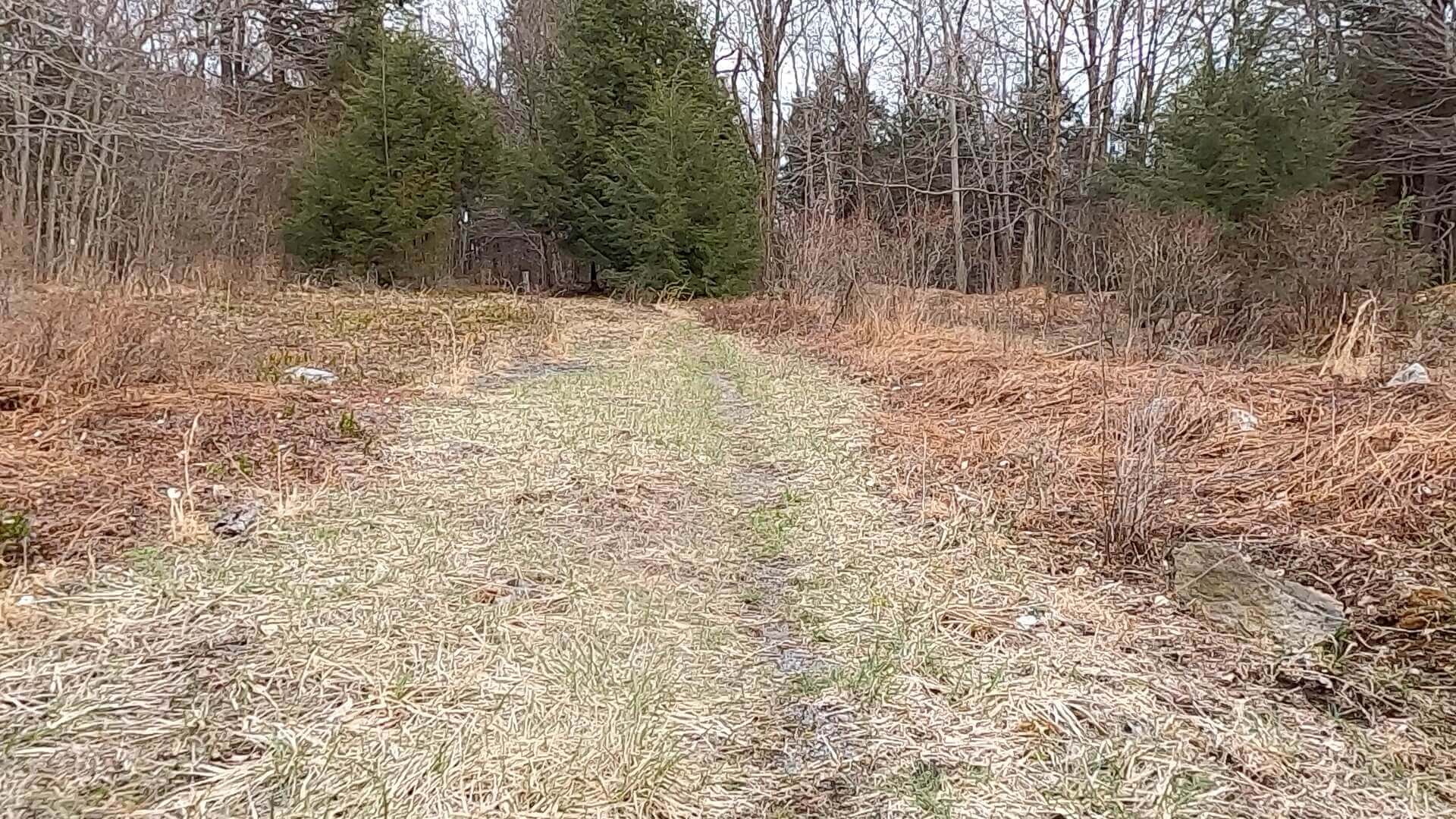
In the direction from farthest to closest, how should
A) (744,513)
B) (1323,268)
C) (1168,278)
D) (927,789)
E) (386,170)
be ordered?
1. (386,170)
2. (1168,278)
3. (1323,268)
4. (744,513)
5. (927,789)

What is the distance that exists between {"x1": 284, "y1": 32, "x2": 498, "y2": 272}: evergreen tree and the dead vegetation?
12.9ft

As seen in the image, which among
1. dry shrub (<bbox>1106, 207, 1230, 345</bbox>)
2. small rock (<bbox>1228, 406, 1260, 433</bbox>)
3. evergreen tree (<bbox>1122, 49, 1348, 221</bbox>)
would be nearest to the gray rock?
small rock (<bbox>1228, 406, 1260, 433</bbox>)

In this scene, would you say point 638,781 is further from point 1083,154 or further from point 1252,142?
point 1083,154

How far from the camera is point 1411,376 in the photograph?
3707 mm

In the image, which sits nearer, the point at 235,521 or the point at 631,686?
the point at 631,686

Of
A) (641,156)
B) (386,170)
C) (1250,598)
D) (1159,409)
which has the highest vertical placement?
(641,156)

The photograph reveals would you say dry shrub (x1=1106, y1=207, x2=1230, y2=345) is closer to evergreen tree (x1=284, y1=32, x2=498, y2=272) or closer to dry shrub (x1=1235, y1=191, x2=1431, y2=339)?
dry shrub (x1=1235, y1=191, x2=1431, y2=339)

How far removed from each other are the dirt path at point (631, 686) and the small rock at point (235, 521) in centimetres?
7

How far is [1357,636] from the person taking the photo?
70.9 inches

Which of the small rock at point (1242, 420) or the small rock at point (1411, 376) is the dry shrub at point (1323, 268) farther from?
the small rock at point (1242, 420)

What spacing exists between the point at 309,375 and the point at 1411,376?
5395 mm

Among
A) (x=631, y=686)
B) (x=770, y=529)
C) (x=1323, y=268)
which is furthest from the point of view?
(x=1323, y=268)

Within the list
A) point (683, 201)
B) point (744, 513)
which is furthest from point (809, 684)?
point (683, 201)

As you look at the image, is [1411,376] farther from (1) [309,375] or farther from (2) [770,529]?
(1) [309,375]
